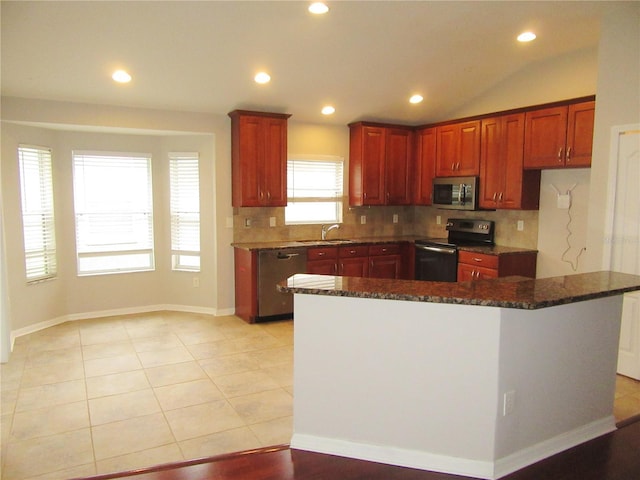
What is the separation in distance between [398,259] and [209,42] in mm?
3480

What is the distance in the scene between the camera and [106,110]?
4844 millimetres

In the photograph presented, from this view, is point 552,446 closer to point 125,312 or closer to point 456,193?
point 456,193

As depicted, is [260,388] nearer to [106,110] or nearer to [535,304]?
[535,304]

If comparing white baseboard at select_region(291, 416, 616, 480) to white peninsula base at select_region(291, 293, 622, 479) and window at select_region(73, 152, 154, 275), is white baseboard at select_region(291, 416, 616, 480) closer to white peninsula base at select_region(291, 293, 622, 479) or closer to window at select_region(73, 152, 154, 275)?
white peninsula base at select_region(291, 293, 622, 479)

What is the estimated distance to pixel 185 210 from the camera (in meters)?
5.66

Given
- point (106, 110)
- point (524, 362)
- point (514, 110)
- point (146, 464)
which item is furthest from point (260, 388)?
point (514, 110)

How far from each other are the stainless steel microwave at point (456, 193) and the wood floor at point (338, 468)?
10.8 feet

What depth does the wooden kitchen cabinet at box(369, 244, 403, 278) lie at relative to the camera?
5.83 meters

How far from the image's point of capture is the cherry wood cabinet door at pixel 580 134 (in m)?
4.22

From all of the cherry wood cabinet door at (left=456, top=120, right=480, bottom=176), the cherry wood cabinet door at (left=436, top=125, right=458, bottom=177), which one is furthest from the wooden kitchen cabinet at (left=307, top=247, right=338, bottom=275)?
the cherry wood cabinet door at (left=456, top=120, right=480, bottom=176)

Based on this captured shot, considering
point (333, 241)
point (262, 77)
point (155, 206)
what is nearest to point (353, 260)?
point (333, 241)

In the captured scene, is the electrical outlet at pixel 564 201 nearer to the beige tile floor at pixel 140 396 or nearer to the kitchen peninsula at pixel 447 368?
the beige tile floor at pixel 140 396

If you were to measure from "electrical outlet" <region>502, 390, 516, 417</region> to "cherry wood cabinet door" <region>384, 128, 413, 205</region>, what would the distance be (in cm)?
407

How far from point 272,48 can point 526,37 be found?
2296mm
